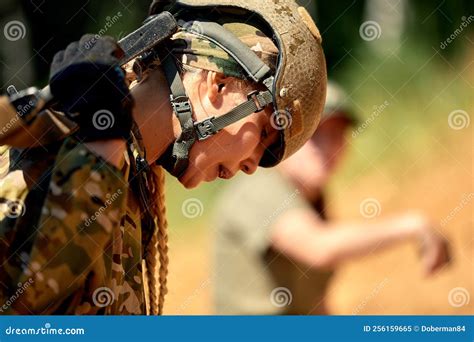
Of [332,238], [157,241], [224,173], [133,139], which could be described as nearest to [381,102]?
[332,238]

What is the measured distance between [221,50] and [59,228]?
3.20ft

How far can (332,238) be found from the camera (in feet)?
15.9

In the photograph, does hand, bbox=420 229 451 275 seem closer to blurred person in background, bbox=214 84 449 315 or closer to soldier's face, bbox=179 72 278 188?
blurred person in background, bbox=214 84 449 315

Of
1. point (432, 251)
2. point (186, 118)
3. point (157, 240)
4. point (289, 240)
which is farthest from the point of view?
point (289, 240)

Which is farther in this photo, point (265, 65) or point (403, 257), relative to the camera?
point (403, 257)

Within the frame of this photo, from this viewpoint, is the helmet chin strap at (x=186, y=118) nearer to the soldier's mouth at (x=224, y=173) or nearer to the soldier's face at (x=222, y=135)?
the soldier's face at (x=222, y=135)

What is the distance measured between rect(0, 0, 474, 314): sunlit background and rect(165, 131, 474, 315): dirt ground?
0.01 meters

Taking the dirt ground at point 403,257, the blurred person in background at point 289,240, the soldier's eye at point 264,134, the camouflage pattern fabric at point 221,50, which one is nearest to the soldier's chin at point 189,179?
the soldier's eye at point 264,134

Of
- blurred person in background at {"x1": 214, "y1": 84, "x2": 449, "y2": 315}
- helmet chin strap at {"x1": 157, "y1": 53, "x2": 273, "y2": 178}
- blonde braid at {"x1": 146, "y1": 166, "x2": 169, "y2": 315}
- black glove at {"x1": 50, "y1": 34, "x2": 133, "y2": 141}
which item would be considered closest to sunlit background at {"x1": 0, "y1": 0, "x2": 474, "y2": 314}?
blurred person in background at {"x1": 214, "y1": 84, "x2": 449, "y2": 315}

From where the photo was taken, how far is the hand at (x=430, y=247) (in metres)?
4.68

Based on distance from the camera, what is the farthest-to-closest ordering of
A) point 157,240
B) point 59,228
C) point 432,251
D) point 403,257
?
1. point 403,257
2. point 432,251
3. point 157,240
4. point 59,228

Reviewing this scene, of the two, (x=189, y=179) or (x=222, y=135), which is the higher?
(x=222, y=135)

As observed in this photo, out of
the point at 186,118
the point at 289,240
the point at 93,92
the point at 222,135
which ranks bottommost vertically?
the point at 289,240

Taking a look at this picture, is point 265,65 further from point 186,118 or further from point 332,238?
point 332,238
